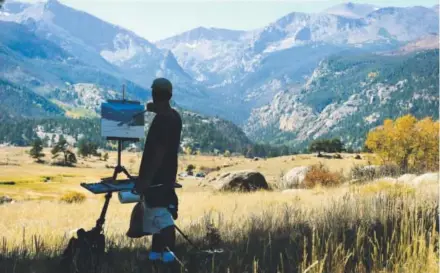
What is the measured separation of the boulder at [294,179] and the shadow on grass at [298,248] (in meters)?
19.9

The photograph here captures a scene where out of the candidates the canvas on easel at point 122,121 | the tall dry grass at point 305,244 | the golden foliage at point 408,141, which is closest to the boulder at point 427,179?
the tall dry grass at point 305,244

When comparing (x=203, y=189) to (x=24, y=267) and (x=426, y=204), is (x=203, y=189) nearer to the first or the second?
(x=426, y=204)

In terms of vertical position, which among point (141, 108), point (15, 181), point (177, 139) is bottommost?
point (15, 181)

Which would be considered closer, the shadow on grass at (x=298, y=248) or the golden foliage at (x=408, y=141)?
the shadow on grass at (x=298, y=248)

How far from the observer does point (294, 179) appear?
30.5m

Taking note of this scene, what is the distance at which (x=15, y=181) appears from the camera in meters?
95.4

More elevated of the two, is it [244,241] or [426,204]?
[426,204]

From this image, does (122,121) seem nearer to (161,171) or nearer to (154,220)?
(161,171)

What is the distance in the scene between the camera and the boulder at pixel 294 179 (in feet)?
94.4

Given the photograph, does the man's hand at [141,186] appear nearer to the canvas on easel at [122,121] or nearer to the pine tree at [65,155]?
the canvas on easel at [122,121]

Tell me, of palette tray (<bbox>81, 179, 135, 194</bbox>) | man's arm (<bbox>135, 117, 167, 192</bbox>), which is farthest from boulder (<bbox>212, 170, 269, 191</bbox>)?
man's arm (<bbox>135, 117, 167, 192</bbox>)

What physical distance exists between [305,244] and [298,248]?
192cm

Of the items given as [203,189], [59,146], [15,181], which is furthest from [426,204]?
[59,146]

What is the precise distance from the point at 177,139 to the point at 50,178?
Result: 103 metres
